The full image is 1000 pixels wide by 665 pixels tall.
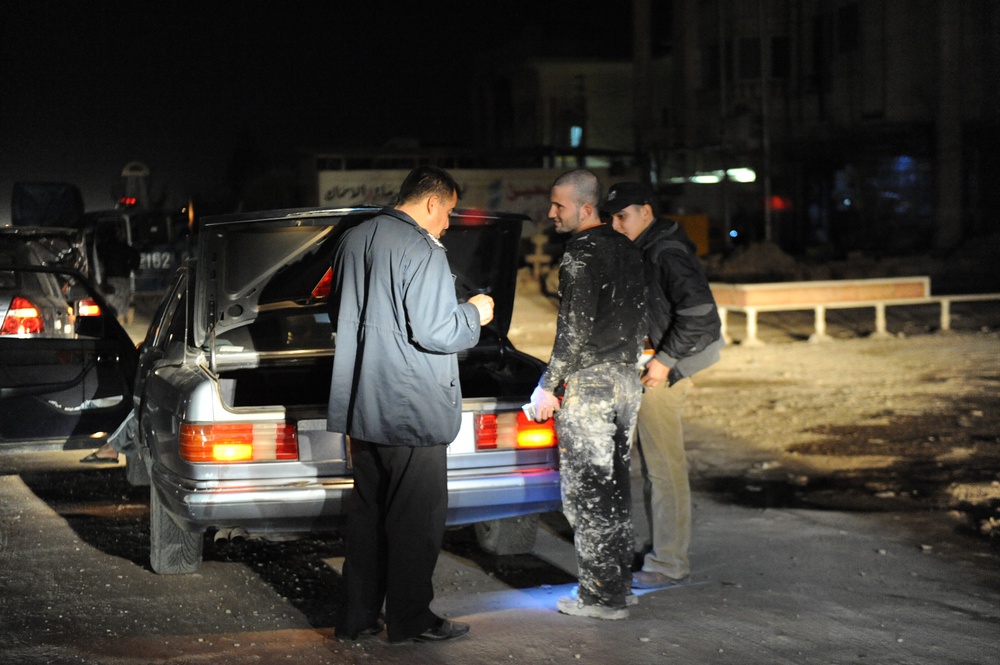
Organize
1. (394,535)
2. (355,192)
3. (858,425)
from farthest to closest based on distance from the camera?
(355,192) < (858,425) < (394,535)

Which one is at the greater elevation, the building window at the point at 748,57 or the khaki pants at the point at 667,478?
the building window at the point at 748,57

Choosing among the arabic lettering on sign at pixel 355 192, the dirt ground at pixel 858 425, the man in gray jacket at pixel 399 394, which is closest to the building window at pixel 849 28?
the arabic lettering on sign at pixel 355 192

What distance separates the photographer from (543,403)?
484 centimetres

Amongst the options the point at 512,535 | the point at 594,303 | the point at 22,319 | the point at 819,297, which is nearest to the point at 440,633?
the point at 594,303

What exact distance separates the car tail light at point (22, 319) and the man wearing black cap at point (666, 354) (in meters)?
5.57

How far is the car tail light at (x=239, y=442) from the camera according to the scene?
16.8 ft

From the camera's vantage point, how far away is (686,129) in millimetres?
44688

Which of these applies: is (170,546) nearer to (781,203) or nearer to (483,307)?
(483,307)

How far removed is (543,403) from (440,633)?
1008 millimetres

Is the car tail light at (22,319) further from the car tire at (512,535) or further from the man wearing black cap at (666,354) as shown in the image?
the man wearing black cap at (666,354)

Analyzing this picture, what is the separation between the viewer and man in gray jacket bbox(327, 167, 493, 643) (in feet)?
14.4

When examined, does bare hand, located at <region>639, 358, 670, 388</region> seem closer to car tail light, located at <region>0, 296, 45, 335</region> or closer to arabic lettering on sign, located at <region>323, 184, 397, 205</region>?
car tail light, located at <region>0, 296, 45, 335</region>

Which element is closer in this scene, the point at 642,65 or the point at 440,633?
the point at 440,633

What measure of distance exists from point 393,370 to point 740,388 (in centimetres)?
866
